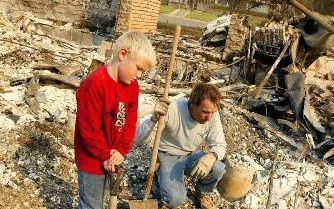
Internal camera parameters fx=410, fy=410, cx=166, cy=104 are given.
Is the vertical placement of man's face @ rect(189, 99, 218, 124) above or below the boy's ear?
below

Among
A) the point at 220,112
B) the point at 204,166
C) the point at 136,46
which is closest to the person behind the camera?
the point at 136,46

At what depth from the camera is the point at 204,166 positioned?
361 centimetres

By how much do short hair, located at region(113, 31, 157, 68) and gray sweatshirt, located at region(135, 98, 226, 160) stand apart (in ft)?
3.78

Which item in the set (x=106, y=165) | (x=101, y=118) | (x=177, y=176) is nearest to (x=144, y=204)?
(x=177, y=176)

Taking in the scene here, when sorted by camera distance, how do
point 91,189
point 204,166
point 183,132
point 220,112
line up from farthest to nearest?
point 220,112 → point 183,132 → point 204,166 → point 91,189

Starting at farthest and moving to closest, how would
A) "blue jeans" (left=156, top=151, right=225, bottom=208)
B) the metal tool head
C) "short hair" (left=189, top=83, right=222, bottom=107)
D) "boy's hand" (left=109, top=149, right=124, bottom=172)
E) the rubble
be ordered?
the rubble < "blue jeans" (left=156, top=151, right=225, bottom=208) < the metal tool head < "short hair" (left=189, top=83, right=222, bottom=107) < "boy's hand" (left=109, top=149, right=124, bottom=172)

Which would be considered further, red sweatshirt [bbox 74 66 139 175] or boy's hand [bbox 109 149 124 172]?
boy's hand [bbox 109 149 124 172]

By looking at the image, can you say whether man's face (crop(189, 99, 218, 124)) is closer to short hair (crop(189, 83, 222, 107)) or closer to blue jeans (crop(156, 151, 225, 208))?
short hair (crop(189, 83, 222, 107))

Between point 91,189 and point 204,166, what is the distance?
117 centimetres

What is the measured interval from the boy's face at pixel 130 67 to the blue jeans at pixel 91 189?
2.34 ft

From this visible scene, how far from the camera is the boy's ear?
254cm

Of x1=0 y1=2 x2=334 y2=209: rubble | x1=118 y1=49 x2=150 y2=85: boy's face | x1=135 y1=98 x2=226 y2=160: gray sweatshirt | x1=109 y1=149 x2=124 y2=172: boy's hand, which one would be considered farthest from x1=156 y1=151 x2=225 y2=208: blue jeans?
x1=118 y1=49 x2=150 y2=85: boy's face

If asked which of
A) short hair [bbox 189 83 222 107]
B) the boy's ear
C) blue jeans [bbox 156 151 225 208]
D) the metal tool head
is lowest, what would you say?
the metal tool head

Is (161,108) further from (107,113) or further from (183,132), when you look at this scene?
(107,113)
